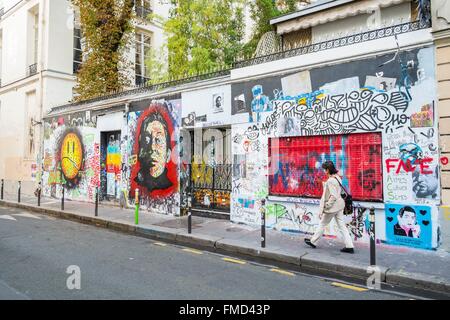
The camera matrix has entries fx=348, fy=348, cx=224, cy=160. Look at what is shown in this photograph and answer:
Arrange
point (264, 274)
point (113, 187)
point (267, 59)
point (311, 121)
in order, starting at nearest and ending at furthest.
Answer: point (264, 274)
point (311, 121)
point (267, 59)
point (113, 187)

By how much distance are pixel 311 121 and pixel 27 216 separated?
32.0 feet

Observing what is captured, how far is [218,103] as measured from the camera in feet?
32.8

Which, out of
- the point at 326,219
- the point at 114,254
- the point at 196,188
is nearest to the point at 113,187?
the point at 196,188

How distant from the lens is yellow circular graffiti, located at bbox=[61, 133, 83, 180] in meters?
14.9

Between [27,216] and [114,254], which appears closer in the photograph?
[114,254]

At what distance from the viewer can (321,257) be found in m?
6.31

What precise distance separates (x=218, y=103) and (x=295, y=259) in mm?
5191

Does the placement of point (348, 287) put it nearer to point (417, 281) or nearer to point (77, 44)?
point (417, 281)

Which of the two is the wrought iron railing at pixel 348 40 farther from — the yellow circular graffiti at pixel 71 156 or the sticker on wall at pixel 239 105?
the yellow circular graffiti at pixel 71 156

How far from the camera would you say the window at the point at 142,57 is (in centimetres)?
2091

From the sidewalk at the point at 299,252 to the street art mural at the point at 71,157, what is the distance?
404cm

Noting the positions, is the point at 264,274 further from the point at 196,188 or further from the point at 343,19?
the point at 343,19

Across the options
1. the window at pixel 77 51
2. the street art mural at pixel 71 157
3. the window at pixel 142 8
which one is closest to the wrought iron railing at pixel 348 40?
the street art mural at pixel 71 157

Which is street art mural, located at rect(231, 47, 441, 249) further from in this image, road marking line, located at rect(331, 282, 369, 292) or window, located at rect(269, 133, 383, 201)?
road marking line, located at rect(331, 282, 369, 292)
